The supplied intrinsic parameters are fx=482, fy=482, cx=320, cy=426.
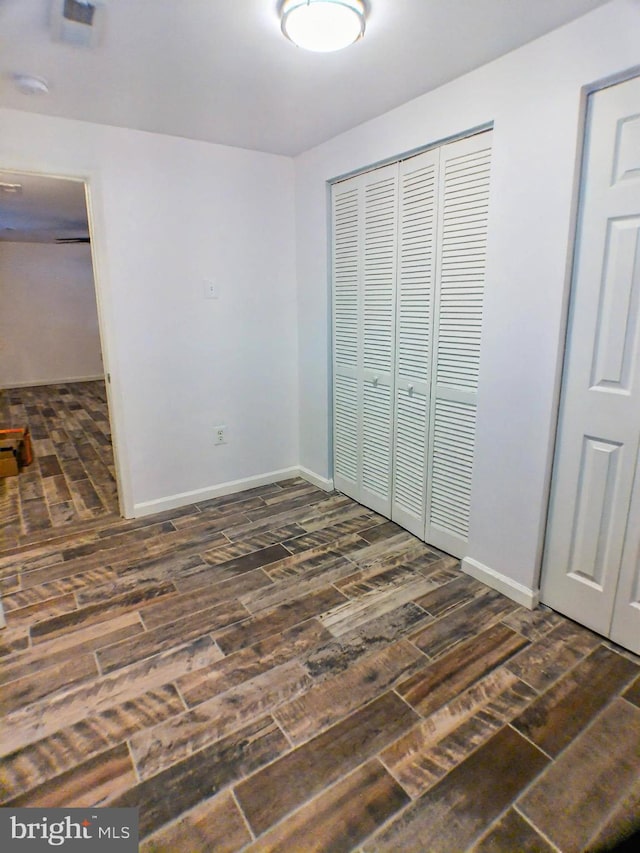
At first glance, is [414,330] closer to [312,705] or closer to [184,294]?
[184,294]

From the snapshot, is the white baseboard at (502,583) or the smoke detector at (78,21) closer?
the smoke detector at (78,21)

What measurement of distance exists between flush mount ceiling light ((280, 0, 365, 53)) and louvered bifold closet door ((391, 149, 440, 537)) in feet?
2.65

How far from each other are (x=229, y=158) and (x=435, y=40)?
5.31 feet

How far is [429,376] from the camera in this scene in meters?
2.55

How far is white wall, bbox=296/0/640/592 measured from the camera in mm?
1745

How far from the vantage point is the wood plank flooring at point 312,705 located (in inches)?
51.8

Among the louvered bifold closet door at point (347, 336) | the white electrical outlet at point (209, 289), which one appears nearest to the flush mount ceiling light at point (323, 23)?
the louvered bifold closet door at point (347, 336)

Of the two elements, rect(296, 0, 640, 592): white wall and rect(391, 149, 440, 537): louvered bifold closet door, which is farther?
rect(391, 149, 440, 537): louvered bifold closet door

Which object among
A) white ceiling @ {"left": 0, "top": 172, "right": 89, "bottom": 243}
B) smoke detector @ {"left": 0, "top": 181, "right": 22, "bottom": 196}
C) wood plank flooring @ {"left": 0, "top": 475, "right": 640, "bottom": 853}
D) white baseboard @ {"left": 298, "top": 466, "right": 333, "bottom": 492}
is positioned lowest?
wood plank flooring @ {"left": 0, "top": 475, "right": 640, "bottom": 853}

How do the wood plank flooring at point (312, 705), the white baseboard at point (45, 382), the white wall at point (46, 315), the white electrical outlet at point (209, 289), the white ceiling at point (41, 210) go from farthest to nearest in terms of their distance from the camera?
the white baseboard at point (45, 382), the white wall at point (46, 315), the white ceiling at point (41, 210), the white electrical outlet at point (209, 289), the wood plank flooring at point (312, 705)

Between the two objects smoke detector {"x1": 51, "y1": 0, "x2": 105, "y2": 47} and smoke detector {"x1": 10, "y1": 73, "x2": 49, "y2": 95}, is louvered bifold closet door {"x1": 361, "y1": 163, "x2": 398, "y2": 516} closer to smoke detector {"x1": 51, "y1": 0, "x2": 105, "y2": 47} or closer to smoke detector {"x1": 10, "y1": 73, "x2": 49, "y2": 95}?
smoke detector {"x1": 51, "y1": 0, "x2": 105, "y2": 47}

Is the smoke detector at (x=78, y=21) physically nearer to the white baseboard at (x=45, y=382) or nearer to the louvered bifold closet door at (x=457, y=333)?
the louvered bifold closet door at (x=457, y=333)

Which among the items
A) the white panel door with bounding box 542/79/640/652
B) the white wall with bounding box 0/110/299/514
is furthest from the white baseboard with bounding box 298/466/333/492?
the white panel door with bounding box 542/79/640/652

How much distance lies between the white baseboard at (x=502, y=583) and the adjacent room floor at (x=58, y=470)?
89.2 inches
